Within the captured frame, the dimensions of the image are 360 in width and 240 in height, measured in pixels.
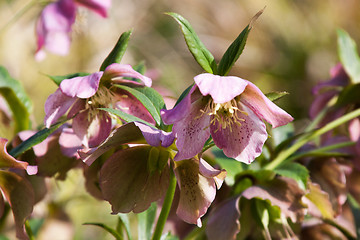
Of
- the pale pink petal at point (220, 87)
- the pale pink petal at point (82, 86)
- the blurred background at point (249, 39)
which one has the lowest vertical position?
the blurred background at point (249, 39)

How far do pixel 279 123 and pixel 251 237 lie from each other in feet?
0.89

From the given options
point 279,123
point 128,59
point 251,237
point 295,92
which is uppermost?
point 279,123

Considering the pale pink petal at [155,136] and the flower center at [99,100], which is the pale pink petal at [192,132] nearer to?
the pale pink petal at [155,136]

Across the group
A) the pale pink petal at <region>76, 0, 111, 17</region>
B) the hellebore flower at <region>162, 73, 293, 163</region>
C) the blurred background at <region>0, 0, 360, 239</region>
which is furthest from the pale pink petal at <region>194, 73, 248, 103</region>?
the blurred background at <region>0, 0, 360, 239</region>

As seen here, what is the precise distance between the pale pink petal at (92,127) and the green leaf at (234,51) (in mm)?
155

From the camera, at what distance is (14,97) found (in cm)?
75

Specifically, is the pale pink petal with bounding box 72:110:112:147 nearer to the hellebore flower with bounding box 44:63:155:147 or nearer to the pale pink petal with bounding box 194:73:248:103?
the hellebore flower with bounding box 44:63:155:147

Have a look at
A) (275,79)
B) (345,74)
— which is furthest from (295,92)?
(345,74)

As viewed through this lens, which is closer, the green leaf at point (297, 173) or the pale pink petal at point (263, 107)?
the pale pink petal at point (263, 107)

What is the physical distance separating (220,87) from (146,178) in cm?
15

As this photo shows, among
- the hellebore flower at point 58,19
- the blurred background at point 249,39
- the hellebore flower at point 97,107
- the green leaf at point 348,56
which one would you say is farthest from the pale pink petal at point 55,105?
the blurred background at point 249,39

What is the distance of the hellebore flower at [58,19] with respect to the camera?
896 millimetres

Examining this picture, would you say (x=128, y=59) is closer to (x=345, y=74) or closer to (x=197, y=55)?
(x=345, y=74)

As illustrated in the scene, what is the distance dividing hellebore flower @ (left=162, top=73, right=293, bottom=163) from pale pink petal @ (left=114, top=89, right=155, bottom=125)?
8 cm
